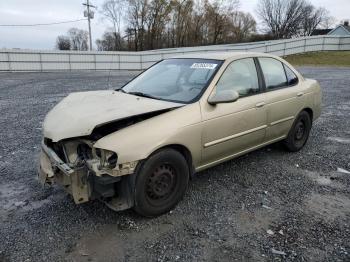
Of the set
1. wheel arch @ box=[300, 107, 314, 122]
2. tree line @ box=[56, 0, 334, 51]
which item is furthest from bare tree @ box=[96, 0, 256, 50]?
wheel arch @ box=[300, 107, 314, 122]

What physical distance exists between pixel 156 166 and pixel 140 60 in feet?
75.6

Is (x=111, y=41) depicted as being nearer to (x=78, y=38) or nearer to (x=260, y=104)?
(x=78, y=38)

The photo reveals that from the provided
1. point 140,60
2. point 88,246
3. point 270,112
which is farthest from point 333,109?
point 140,60

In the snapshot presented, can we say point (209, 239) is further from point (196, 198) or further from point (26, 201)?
point (26, 201)

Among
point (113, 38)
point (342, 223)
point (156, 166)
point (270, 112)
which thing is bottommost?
point (342, 223)

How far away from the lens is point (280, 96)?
15.7 feet

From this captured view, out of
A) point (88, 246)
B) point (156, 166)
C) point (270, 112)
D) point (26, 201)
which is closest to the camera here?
point (88, 246)

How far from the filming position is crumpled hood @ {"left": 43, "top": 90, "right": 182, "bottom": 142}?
10.4 feet

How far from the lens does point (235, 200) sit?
3.83 meters

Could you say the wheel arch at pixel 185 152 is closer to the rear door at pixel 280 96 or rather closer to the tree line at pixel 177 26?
the rear door at pixel 280 96

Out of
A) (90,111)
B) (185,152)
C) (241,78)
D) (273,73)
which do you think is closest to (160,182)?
(185,152)

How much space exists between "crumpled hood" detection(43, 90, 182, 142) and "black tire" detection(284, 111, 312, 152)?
2.42 meters

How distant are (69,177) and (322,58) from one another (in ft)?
92.3

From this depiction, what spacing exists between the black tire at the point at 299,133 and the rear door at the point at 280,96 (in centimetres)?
17
